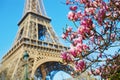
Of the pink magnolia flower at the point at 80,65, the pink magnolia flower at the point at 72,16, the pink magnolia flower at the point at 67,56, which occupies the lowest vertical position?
the pink magnolia flower at the point at 80,65

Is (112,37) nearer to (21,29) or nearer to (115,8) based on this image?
(115,8)

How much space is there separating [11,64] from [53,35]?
27.4 ft

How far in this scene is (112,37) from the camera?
6289mm

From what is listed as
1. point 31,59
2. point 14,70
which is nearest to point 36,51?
point 31,59

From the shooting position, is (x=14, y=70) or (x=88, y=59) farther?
(x=14, y=70)

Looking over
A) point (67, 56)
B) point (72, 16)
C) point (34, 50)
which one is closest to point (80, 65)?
point (67, 56)

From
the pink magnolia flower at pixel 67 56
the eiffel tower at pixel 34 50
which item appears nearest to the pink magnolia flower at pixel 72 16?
the pink magnolia flower at pixel 67 56

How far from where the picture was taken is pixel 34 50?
34312 millimetres

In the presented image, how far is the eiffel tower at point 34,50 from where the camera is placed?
32219mm

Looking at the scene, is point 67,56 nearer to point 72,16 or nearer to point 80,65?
point 80,65

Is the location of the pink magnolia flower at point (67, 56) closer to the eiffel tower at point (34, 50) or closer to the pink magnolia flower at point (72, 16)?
the pink magnolia flower at point (72, 16)

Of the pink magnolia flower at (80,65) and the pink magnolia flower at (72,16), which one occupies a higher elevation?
the pink magnolia flower at (72,16)

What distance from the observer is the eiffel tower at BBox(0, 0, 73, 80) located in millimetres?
32219

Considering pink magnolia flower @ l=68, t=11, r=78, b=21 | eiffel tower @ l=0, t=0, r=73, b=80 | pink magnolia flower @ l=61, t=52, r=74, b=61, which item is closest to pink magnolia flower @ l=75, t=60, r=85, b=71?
pink magnolia flower @ l=61, t=52, r=74, b=61
